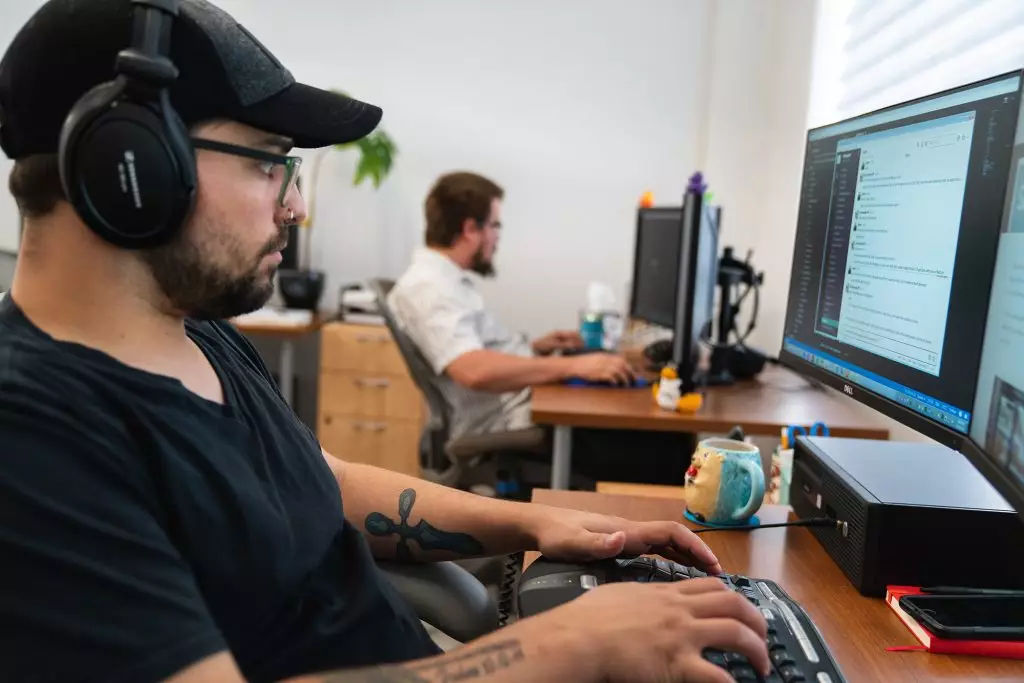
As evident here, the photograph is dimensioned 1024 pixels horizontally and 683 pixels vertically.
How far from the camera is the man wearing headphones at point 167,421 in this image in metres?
0.57

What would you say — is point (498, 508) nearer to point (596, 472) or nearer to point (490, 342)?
point (596, 472)

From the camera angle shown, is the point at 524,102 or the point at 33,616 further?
the point at 524,102

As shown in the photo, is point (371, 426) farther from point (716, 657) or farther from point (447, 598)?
point (716, 657)

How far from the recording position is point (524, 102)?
12.1 feet

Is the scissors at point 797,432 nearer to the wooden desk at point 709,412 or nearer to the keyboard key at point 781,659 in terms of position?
the wooden desk at point 709,412

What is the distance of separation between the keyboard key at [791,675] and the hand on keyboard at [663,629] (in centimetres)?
2

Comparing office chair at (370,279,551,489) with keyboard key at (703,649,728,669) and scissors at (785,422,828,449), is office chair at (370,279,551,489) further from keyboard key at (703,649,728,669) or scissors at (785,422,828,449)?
keyboard key at (703,649,728,669)

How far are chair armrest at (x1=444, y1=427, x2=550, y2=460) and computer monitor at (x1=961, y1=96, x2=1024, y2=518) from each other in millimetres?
1330

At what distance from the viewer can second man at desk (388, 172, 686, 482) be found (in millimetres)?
2150

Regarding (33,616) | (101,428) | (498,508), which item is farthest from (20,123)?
(498,508)

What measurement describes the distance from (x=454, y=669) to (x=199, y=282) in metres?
0.39

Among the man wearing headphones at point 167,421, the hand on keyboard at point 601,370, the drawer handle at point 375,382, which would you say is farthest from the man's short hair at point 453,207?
the man wearing headphones at point 167,421

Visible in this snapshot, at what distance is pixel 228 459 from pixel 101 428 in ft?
0.43

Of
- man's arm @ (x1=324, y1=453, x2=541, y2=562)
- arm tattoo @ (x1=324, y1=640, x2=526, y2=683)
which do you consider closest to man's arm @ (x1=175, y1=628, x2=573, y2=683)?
arm tattoo @ (x1=324, y1=640, x2=526, y2=683)
